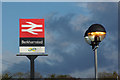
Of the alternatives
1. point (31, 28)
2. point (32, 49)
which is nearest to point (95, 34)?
point (31, 28)

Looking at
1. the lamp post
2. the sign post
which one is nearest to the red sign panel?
the sign post

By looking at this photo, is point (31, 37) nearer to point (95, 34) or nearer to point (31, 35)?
point (31, 35)

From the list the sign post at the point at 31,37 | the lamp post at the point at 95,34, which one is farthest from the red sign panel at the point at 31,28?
the lamp post at the point at 95,34

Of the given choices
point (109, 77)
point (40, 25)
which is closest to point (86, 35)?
point (109, 77)

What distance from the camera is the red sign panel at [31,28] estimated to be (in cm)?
1897

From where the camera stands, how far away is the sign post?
19016 mm

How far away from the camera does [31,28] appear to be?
18.9 meters

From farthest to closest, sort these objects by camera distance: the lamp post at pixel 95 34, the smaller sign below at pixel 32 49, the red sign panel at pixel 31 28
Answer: the smaller sign below at pixel 32 49 → the red sign panel at pixel 31 28 → the lamp post at pixel 95 34

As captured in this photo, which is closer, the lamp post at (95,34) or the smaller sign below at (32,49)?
the lamp post at (95,34)

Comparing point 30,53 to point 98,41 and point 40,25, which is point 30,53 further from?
point 98,41

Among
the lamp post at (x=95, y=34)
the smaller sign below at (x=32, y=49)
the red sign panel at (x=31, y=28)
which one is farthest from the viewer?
the smaller sign below at (x=32, y=49)

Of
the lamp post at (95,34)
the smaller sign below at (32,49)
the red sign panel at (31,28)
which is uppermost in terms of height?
the red sign panel at (31,28)

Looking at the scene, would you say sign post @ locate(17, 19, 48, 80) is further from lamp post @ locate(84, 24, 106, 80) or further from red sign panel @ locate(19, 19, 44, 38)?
lamp post @ locate(84, 24, 106, 80)

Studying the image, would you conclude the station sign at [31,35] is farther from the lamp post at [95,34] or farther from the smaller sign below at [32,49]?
the lamp post at [95,34]
